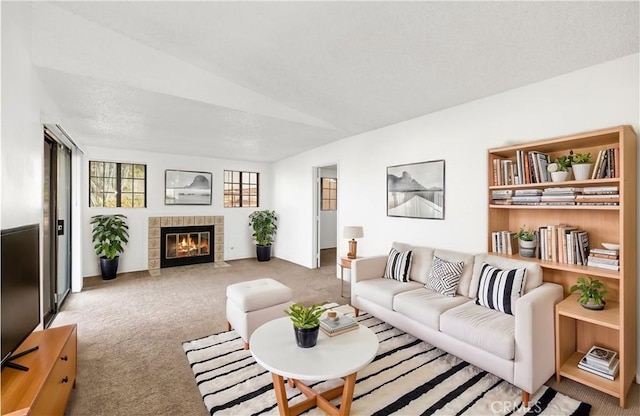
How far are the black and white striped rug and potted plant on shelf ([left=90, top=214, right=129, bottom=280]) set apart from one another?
347 cm

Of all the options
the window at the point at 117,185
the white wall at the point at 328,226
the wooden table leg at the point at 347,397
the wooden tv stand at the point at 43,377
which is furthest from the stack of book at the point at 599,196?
the window at the point at 117,185

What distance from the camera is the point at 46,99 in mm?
2945

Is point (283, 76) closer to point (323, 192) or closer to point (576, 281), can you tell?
point (576, 281)

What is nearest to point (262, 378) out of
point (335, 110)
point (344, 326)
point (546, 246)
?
point (344, 326)

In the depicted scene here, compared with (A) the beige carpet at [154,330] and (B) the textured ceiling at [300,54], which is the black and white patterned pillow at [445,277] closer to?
(A) the beige carpet at [154,330]

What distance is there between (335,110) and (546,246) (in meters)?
2.74

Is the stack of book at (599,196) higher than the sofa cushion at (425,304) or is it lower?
higher

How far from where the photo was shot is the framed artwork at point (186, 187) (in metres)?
6.11

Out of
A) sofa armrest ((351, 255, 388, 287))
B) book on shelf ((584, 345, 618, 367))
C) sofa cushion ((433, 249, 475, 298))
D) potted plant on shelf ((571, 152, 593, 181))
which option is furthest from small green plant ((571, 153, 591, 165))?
sofa armrest ((351, 255, 388, 287))

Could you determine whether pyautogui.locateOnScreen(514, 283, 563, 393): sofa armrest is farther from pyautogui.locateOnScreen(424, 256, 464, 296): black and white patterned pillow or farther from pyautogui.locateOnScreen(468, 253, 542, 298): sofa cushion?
pyautogui.locateOnScreen(424, 256, 464, 296): black and white patterned pillow

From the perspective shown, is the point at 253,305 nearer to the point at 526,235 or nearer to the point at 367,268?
the point at 367,268

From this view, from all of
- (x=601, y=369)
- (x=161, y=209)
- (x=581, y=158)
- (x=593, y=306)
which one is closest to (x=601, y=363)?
(x=601, y=369)

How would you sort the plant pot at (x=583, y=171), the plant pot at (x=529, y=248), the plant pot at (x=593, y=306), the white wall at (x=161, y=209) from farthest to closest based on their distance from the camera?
1. the white wall at (x=161, y=209)
2. the plant pot at (x=529, y=248)
3. the plant pot at (x=583, y=171)
4. the plant pot at (x=593, y=306)

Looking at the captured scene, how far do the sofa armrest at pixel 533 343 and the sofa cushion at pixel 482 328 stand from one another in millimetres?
69
